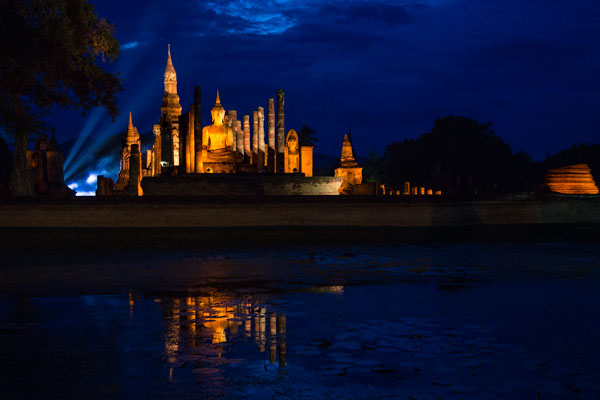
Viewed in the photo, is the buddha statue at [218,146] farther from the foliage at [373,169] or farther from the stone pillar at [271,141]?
the foliage at [373,169]

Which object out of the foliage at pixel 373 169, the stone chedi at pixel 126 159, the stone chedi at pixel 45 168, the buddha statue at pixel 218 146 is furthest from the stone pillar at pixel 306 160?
the foliage at pixel 373 169

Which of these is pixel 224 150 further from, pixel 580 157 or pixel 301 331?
pixel 580 157

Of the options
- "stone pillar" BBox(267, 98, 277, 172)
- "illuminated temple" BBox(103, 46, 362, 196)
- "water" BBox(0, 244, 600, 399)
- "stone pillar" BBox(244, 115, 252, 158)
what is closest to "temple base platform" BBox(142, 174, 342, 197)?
"illuminated temple" BBox(103, 46, 362, 196)

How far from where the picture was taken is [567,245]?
1736 centimetres

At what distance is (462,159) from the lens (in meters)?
63.0

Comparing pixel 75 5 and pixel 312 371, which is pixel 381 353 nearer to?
pixel 312 371

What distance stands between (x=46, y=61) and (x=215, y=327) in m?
15.2

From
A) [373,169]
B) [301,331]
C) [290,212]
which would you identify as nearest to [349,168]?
[290,212]

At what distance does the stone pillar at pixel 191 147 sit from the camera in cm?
3167

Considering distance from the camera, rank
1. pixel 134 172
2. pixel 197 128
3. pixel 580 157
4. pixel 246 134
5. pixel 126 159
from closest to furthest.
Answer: pixel 197 128, pixel 134 172, pixel 246 134, pixel 126 159, pixel 580 157

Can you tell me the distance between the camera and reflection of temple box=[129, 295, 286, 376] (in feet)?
20.2

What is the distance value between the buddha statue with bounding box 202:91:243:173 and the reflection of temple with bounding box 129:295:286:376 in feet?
85.9

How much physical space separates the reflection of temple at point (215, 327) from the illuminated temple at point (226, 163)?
1919 cm

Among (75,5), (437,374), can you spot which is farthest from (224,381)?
(75,5)
